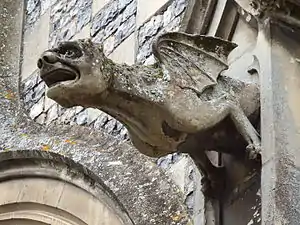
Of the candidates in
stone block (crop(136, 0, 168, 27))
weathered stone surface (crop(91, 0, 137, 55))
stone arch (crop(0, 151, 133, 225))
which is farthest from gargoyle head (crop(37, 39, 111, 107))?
weathered stone surface (crop(91, 0, 137, 55))

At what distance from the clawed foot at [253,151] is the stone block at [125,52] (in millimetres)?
1337

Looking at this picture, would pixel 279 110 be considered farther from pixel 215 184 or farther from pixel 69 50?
pixel 69 50

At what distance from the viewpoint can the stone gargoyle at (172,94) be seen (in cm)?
273

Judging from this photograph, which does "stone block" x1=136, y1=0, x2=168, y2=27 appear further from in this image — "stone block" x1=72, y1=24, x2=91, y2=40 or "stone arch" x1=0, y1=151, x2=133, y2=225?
"stone arch" x1=0, y1=151, x2=133, y2=225

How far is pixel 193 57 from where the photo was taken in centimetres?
301

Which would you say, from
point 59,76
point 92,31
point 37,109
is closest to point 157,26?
point 92,31

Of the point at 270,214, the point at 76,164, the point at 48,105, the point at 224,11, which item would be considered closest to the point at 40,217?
the point at 76,164

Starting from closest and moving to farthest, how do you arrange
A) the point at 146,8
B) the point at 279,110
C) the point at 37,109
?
the point at 279,110 → the point at 146,8 → the point at 37,109

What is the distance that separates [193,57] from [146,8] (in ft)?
4.13

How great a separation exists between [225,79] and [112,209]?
2.87ft

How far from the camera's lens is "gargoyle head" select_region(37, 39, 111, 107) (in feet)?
8.89

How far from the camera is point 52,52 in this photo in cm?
274

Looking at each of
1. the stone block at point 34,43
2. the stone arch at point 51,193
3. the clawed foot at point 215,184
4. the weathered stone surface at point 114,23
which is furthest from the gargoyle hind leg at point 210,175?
the stone block at point 34,43

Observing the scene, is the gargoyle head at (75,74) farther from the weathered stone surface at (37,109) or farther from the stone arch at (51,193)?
the weathered stone surface at (37,109)
